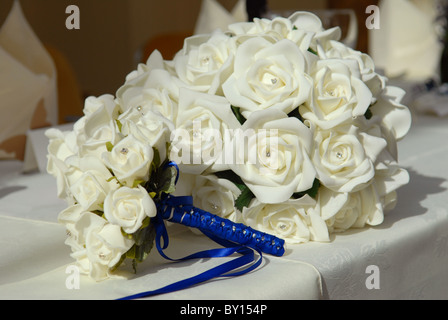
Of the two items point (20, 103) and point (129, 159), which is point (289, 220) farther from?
point (20, 103)

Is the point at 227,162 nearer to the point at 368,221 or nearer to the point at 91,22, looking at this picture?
the point at 368,221

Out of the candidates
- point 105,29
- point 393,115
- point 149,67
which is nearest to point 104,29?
point 105,29

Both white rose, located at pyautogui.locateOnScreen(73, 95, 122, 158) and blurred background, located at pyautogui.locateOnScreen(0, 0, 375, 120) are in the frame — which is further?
blurred background, located at pyautogui.locateOnScreen(0, 0, 375, 120)

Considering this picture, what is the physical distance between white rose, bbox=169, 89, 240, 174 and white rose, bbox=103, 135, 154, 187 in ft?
0.30

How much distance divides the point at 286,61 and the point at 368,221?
0.24 m

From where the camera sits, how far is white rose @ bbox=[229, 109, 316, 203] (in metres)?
0.72

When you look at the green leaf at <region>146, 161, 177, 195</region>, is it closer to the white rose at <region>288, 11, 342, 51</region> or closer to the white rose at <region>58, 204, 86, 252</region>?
the white rose at <region>58, 204, 86, 252</region>

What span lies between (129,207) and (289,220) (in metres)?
0.22

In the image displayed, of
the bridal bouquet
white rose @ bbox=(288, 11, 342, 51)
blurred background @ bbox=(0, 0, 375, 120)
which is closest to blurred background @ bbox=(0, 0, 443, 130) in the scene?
blurred background @ bbox=(0, 0, 375, 120)

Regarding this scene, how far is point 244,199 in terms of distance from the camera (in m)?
0.77

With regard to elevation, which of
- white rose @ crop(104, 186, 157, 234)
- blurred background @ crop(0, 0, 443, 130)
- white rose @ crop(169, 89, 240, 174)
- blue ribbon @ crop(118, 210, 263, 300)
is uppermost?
white rose @ crop(169, 89, 240, 174)

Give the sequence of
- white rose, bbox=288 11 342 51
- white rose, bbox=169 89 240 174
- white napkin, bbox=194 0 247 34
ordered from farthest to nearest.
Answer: white napkin, bbox=194 0 247 34, white rose, bbox=288 11 342 51, white rose, bbox=169 89 240 174

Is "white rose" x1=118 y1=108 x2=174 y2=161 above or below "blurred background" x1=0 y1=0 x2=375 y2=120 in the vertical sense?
above

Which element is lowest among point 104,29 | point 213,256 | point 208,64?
point 104,29
